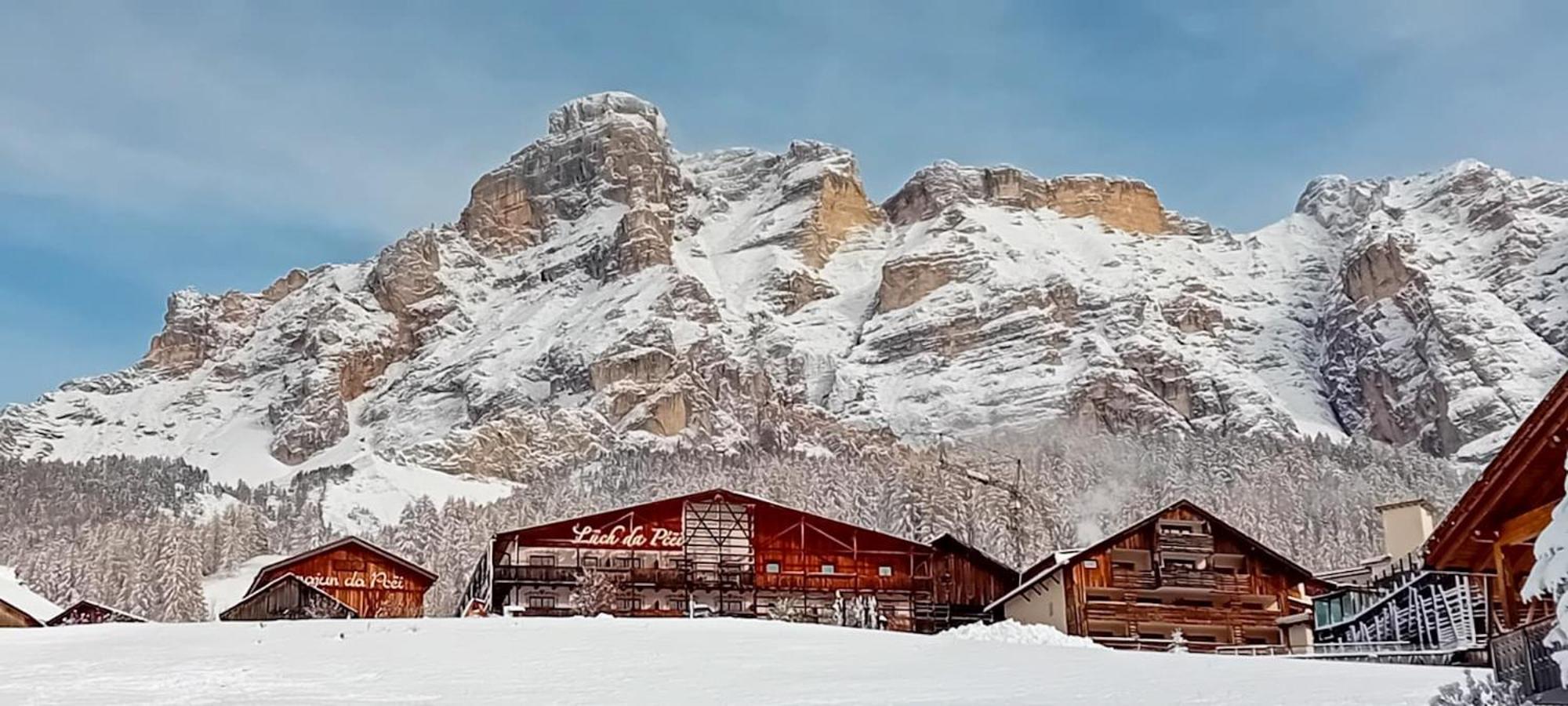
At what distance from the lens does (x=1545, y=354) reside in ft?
596

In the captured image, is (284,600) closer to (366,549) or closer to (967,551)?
(366,549)

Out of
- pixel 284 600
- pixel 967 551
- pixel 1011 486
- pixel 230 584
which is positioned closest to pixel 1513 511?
pixel 967 551

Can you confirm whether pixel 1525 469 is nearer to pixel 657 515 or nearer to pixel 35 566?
pixel 657 515

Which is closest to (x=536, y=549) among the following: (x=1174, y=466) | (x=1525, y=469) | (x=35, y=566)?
(x=1525, y=469)

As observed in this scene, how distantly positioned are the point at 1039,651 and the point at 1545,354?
184447 millimetres

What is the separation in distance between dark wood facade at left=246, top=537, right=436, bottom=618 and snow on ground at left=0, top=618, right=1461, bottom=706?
29.2m

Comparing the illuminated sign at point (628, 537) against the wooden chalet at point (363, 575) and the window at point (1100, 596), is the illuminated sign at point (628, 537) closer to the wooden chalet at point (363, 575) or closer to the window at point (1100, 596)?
the wooden chalet at point (363, 575)

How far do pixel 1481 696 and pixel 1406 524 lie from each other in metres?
28.0

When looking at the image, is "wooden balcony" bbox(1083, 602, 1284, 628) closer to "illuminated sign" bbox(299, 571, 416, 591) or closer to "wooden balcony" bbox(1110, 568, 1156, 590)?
"wooden balcony" bbox(1110, 568, 1156, 590)

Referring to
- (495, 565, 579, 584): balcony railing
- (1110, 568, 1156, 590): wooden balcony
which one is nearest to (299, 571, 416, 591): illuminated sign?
(495, 565, 579, 584): balcony railing

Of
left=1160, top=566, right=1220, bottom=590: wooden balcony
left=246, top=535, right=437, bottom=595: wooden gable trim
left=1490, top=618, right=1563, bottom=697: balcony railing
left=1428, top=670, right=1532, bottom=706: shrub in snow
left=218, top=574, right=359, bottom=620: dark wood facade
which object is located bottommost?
left=1428, top=670, right=1532, bottom=706: shrub in snow

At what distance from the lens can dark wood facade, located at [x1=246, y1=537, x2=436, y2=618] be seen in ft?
170

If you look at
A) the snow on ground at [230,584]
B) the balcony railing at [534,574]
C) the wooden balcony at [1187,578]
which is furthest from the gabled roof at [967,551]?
the snow on ground at [230,584]

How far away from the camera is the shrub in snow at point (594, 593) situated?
154 feet
